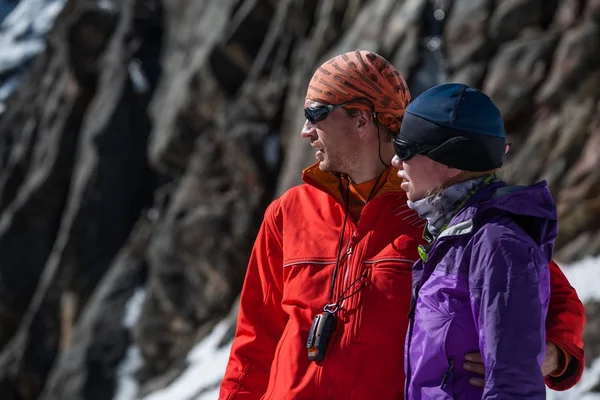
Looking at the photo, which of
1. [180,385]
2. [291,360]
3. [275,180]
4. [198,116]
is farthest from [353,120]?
[198,116]

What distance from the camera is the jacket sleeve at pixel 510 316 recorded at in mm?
2078

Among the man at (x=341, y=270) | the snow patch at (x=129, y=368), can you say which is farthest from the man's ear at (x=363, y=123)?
the snow patch at (x=129, y=368)

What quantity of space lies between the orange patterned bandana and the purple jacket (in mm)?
728

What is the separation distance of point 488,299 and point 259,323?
1.26 meters

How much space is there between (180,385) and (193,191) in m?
6.16

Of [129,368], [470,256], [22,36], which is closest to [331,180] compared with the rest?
[470,256]

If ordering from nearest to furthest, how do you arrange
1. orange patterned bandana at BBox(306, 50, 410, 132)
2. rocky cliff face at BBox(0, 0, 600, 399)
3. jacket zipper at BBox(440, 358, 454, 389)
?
jacket zipper at BBox(440, 358, 454, 389), orange patterned bandana at BBox(306, 50, 410, 132), rocky cliff face at BBox(0, 0, 600, 399)

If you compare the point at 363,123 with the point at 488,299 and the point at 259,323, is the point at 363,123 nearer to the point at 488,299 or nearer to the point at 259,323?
the point at 259,323

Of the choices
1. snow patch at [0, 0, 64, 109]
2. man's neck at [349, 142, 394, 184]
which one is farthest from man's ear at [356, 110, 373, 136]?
snow patch at [0, 0, 64, 109]

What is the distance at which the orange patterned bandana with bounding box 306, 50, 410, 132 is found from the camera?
3016 millimetres

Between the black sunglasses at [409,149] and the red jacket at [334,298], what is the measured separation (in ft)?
1.38

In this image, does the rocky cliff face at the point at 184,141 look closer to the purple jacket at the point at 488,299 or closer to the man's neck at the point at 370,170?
the man's neck at the point at 370,170

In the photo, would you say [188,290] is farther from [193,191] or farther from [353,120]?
[353,120]

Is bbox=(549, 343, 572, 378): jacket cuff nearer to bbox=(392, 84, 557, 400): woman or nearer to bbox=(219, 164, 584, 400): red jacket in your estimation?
bbox=(219, 164, 584, 400): red jacket
